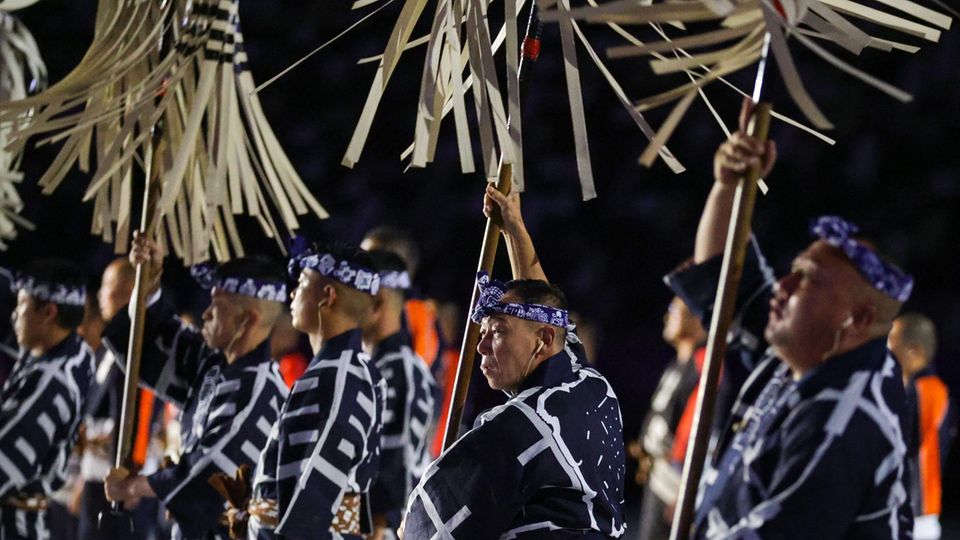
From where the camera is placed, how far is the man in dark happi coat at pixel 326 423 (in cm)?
290

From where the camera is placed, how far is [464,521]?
7.28 feet

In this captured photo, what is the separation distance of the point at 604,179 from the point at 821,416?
18.7 ft

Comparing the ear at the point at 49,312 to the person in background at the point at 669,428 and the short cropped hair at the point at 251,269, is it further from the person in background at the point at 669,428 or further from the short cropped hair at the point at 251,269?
the person in background at the point at 669,428

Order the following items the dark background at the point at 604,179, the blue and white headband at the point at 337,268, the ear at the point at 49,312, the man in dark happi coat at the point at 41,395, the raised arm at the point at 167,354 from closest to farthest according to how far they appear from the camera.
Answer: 1. the blue and white headband at the point at 337,268
2. the raised arm at the point at 167,354
3. the man in dark happi coat at the point at 41,395
4. the ear at the point at 49,312
5. the dark background at the point at 604,179

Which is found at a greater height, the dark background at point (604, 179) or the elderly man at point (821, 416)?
the elderly man at point (821, 416)

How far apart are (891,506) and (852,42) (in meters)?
0.62

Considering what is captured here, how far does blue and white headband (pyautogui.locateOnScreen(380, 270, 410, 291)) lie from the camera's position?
3996 mm

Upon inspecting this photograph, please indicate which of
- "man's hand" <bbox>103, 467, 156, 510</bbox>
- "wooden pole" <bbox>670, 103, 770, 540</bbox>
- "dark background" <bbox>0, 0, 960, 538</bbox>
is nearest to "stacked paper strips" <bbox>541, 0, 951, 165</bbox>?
"wooden pole" <bbox>670, 103, 770, 540</bbox>

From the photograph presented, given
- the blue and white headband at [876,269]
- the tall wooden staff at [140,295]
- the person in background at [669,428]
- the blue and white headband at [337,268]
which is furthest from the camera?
the person in background at [669,428]

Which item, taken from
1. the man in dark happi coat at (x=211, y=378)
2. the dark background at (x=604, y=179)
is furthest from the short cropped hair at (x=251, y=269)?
the dark background at (x=604, y=179)

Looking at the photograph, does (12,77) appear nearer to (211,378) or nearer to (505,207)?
(211,378)

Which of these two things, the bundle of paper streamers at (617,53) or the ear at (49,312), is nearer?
the bundle of paper streamers at (617,53)

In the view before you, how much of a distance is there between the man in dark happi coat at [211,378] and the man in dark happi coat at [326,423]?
240 millimetres

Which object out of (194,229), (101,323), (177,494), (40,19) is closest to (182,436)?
(177,494)
